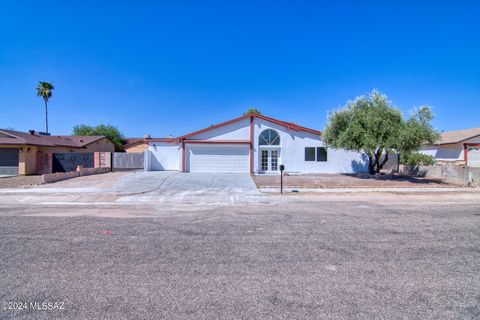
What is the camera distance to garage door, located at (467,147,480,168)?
1035 inches

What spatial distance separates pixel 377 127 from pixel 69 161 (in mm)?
25676

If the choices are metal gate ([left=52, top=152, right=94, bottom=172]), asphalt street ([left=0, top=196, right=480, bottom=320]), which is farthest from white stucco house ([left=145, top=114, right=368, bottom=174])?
asphalt street ([left=0, top=196, right=480, bottom=320])

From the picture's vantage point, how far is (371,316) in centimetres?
273

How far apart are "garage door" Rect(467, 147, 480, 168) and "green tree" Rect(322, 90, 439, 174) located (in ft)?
52.1

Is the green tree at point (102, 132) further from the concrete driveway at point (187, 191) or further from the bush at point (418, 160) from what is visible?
the bush at point (418, 160)

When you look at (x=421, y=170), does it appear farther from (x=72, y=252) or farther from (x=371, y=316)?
(x=72, y=252)

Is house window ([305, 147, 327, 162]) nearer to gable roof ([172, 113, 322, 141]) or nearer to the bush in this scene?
gable roof ([172, 113, 322, 141])

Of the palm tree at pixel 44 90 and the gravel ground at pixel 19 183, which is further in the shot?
the palm tree at pixel 44 90

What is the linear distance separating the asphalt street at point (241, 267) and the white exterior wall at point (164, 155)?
1681 cm

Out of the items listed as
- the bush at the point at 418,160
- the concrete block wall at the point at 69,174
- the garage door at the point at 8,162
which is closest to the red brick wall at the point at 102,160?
the concrete block wall at the point at 69,174

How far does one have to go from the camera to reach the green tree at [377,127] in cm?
1574

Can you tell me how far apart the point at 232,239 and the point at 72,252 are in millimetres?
3168

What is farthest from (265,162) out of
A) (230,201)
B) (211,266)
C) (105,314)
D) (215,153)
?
(105,314)

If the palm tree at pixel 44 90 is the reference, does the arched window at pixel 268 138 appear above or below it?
below
